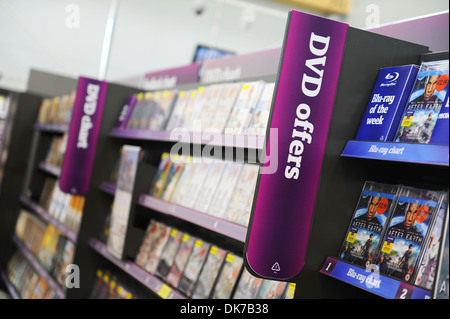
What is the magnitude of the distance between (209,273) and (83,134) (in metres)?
1.90

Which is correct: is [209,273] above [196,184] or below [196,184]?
below

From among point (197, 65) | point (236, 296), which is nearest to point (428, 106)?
point (236, 296)

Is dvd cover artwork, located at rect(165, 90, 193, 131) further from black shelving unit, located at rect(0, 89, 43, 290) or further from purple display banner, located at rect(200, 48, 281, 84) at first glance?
black shelving unit, located at rect(0, 89, 43, 290)

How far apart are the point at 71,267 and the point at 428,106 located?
3.14 metres

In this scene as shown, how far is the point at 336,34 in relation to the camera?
76.7 inches

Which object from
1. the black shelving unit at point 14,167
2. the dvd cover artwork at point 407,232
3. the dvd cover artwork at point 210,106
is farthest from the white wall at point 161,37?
the dvd cover artwork at point 407,232

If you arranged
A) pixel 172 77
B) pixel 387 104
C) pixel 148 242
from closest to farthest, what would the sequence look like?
pixel 387 104 < pixel 148 242 < pixel 172 77

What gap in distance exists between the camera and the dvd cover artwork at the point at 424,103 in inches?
70.6

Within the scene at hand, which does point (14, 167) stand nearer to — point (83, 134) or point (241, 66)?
point (83, 134)

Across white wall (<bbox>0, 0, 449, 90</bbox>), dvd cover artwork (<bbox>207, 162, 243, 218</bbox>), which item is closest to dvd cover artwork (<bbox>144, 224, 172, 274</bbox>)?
dvd cover artwork (<bbox>207, 162, 243, 218</bbox>)

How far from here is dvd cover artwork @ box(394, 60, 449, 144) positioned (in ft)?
5.89

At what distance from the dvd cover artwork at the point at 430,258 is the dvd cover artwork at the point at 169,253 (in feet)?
5.85

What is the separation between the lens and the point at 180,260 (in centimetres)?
316

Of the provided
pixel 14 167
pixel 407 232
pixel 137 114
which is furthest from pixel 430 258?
pixel 14 167
